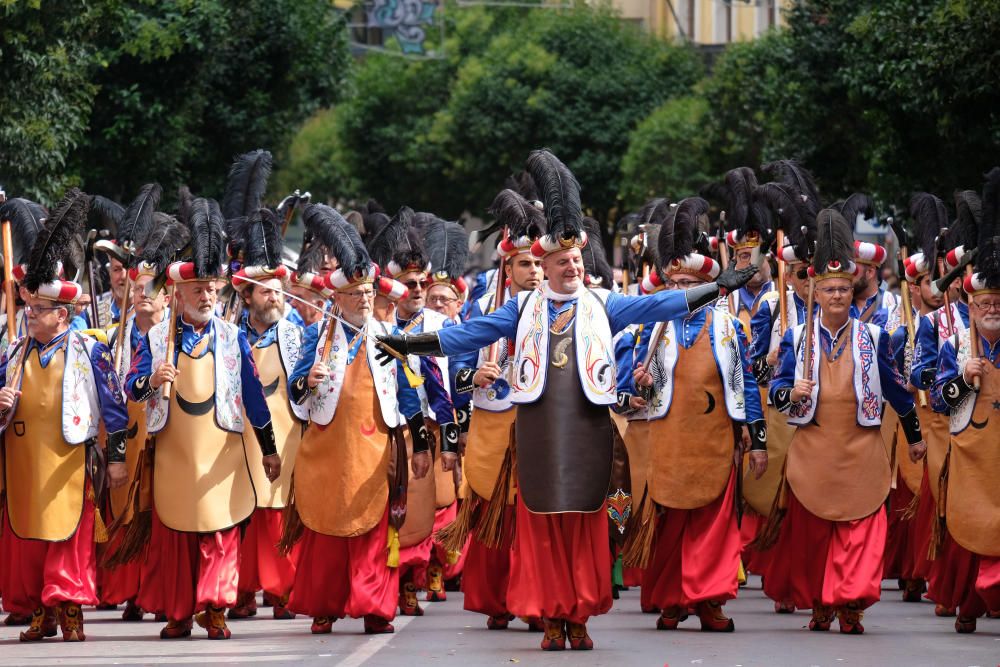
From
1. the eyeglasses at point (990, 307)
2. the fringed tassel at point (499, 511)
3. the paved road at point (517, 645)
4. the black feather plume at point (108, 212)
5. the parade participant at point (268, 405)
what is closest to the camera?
the paved road at point (517, 645)

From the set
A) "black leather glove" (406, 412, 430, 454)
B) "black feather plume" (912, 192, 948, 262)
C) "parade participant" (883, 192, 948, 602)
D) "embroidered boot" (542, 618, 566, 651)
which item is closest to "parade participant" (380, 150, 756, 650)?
"embroidered boot" (542, 618, 566, 651)

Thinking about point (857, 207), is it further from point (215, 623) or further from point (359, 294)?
point (215, 623)

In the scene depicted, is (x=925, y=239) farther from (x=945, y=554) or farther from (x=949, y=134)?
(x=949, y=134)

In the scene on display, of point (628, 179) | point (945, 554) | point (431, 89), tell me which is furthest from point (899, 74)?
point (431, 89)

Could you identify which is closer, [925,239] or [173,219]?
[173,219]

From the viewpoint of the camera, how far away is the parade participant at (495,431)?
11.9m

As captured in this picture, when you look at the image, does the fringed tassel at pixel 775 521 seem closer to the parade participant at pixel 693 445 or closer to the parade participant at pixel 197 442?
the parade participant at pixel 693 445

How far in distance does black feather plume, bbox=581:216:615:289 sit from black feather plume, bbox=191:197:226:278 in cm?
260

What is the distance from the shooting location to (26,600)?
12.1 meters

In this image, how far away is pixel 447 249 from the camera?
15789 millimetres

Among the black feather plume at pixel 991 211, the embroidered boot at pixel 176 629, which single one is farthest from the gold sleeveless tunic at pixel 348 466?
the black feather plume at pixel 991 211

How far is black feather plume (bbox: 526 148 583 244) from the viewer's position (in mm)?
11227

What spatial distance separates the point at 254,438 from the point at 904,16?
12.5m

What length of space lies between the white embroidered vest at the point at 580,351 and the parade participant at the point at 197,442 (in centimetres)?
165
